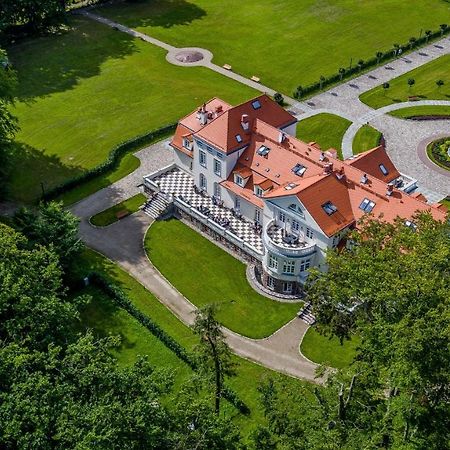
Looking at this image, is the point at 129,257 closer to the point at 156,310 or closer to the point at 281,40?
the point at 156,310

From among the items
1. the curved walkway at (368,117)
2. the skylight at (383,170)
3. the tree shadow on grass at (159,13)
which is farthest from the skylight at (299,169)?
the tree shadow on grass at (159,13)

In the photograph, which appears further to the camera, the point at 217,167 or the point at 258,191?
the point at 217,167

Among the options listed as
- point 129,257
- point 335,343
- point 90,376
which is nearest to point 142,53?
point 129,257

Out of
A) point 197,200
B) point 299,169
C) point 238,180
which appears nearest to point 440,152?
point 299,169

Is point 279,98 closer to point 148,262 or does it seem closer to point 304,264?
point 148,262

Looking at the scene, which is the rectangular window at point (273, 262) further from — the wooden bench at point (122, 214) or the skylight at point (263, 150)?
the wooden bench at point (122, 214)
